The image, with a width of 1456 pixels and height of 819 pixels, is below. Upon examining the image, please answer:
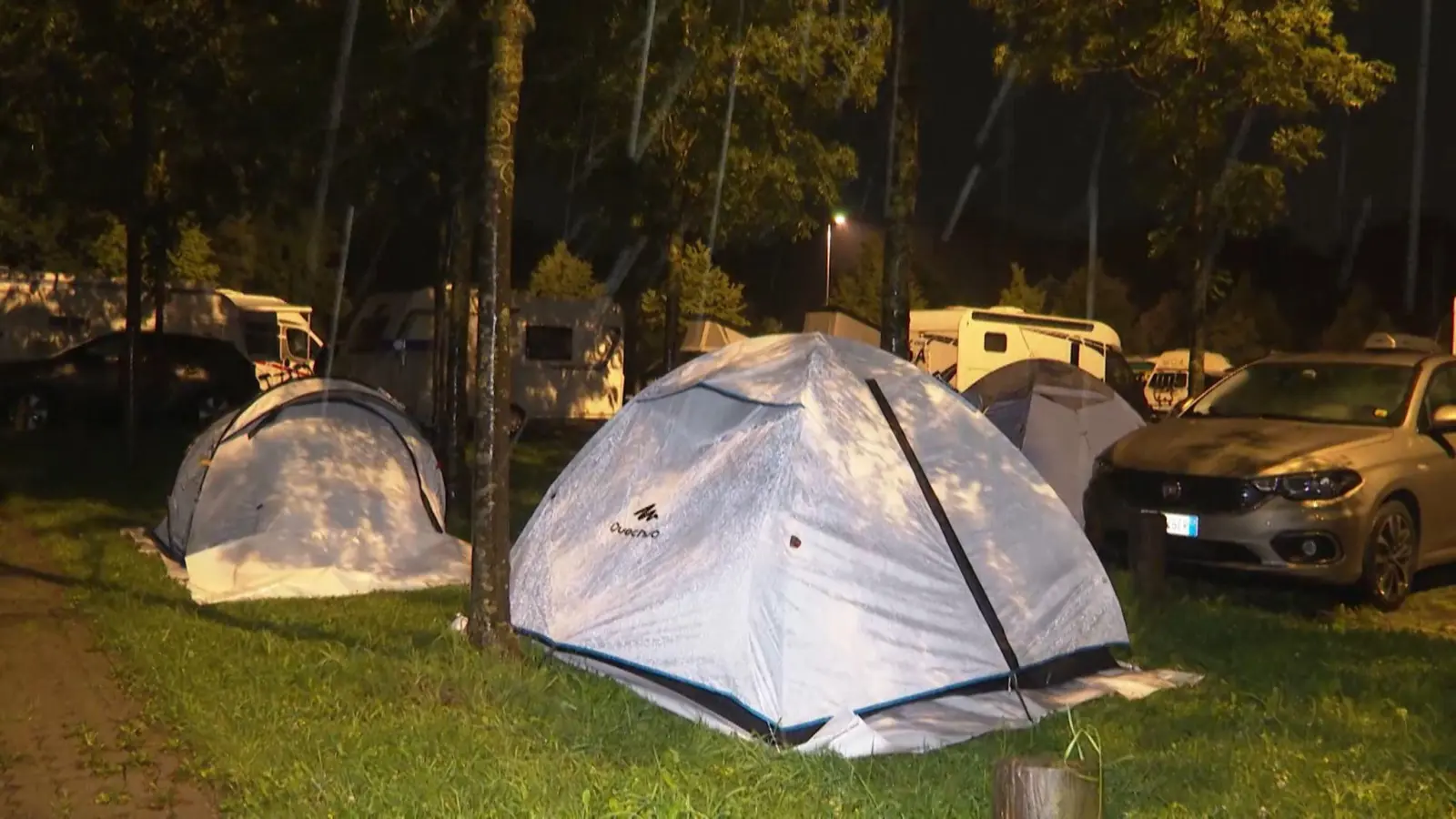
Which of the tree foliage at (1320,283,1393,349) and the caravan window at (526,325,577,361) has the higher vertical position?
the tree foliage at (1320,283,1393,349)

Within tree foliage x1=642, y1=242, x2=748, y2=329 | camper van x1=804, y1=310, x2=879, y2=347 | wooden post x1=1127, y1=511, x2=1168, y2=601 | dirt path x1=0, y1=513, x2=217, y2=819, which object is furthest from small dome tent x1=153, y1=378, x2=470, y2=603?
tree foliage x1=642, y1=242, x2=748, y2=329

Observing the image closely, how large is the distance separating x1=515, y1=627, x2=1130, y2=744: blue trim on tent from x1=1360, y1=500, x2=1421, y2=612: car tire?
103 inches

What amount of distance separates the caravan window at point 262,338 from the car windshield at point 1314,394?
2185cm

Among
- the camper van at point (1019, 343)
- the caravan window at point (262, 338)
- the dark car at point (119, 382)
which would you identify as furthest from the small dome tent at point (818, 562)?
the caravan window at point (262, 338)

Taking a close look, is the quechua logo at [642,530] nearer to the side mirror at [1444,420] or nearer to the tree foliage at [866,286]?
the side mirror at [1444,420]

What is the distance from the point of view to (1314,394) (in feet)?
31.3

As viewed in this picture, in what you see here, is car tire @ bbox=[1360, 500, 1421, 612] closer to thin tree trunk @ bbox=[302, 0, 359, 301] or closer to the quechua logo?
the quechua logo

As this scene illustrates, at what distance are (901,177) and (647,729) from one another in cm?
489

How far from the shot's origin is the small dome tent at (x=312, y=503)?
9000 millimetres

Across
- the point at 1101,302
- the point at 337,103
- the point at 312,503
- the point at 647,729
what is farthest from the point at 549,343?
the point at 1101,302

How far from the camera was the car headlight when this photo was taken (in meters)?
8.28

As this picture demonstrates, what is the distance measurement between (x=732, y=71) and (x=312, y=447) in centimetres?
876

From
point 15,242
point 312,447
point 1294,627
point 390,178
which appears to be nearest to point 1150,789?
point 1294,627

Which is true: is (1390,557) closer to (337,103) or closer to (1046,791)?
(1046,791)
